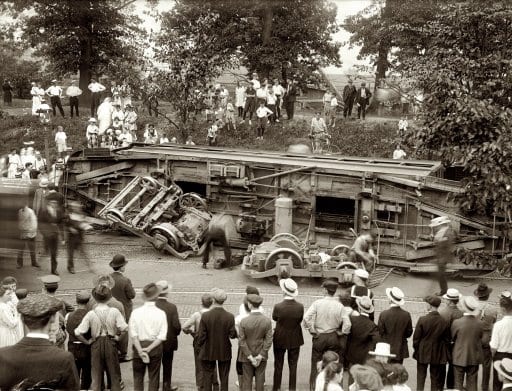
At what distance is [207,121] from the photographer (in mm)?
30547

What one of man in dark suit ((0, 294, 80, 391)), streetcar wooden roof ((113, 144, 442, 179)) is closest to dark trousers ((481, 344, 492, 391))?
man in dark suit ((0, 294, 80, 391))

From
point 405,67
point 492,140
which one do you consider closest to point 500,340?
point 492,140

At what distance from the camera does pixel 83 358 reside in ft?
32.1

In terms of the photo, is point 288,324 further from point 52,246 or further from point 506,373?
point 52,246

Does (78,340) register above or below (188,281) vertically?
above

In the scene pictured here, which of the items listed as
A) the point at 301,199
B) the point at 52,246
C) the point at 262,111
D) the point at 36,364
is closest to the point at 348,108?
the point at 262,111

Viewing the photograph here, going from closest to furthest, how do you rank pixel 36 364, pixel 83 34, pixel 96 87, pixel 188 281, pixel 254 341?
pixel 36 364
pixel 254 341
pixel 188 281
pixel 83 34
pixel 96 87

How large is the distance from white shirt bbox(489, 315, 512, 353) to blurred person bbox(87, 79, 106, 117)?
21.8 meters

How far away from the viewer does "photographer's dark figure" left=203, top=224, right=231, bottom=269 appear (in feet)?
56.7

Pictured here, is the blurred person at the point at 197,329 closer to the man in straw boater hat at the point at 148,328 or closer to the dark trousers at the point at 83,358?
the man in straw boater hat at the point at 148,328

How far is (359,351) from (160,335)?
8.51ft

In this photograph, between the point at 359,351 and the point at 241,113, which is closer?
the point at 359,351

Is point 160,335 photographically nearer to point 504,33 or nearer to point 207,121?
point 504,33

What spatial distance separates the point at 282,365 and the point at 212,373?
99 cm
